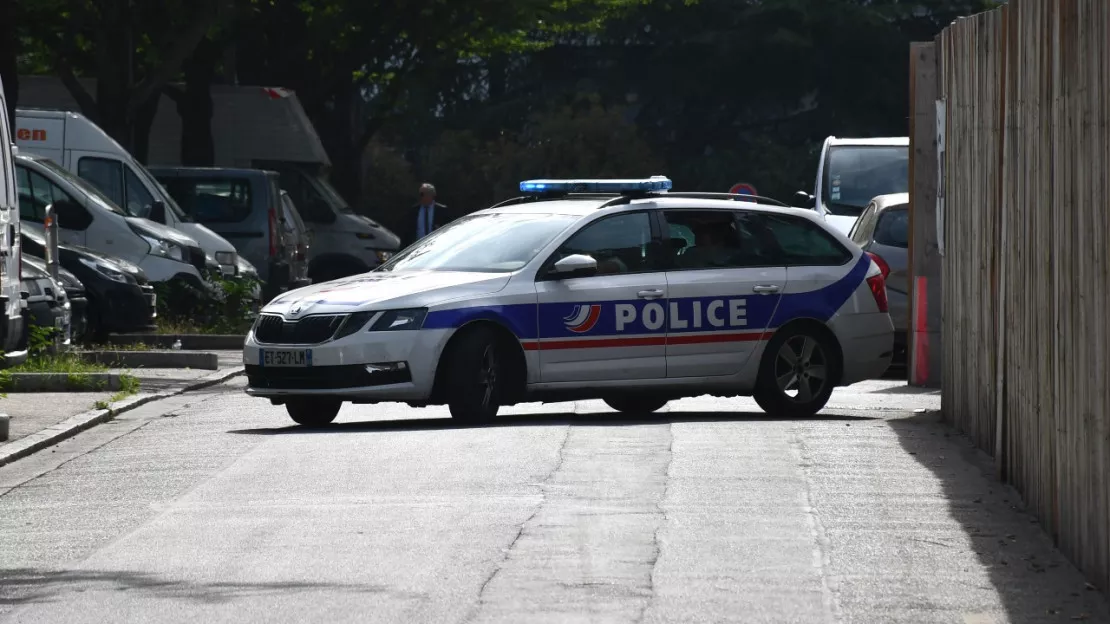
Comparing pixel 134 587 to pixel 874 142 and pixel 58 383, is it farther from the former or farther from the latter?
pixel 874 142

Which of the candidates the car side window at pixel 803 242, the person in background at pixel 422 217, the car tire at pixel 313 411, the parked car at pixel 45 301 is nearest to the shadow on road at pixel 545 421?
the car tire at pixel 313 411

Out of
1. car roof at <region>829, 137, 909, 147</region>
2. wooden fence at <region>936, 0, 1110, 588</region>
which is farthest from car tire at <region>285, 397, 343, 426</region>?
car roof at <region>829, 137, 909, 147</region>

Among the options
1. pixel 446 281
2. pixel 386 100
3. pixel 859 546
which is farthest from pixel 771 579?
pixel 386 100

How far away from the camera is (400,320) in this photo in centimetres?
1276

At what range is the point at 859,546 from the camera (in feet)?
27.2

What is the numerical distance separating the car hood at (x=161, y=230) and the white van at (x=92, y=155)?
1.81 ft

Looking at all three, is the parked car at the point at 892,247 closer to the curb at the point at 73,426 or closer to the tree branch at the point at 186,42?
the curb at the point at 73,426

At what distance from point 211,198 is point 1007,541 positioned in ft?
67.2

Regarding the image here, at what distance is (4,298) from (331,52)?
2318 centimetres

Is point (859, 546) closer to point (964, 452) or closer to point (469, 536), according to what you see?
point (469, 536)

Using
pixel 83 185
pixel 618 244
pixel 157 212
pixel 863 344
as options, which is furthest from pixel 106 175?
pixel 863 344

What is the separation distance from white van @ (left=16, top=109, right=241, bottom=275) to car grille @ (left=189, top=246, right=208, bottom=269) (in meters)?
0.46

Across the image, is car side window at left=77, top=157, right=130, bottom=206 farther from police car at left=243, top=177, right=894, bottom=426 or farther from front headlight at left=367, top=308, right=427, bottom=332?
front headlight at left=367, top=308, right=427, bottom=332

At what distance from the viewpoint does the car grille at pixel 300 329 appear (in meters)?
12.8
